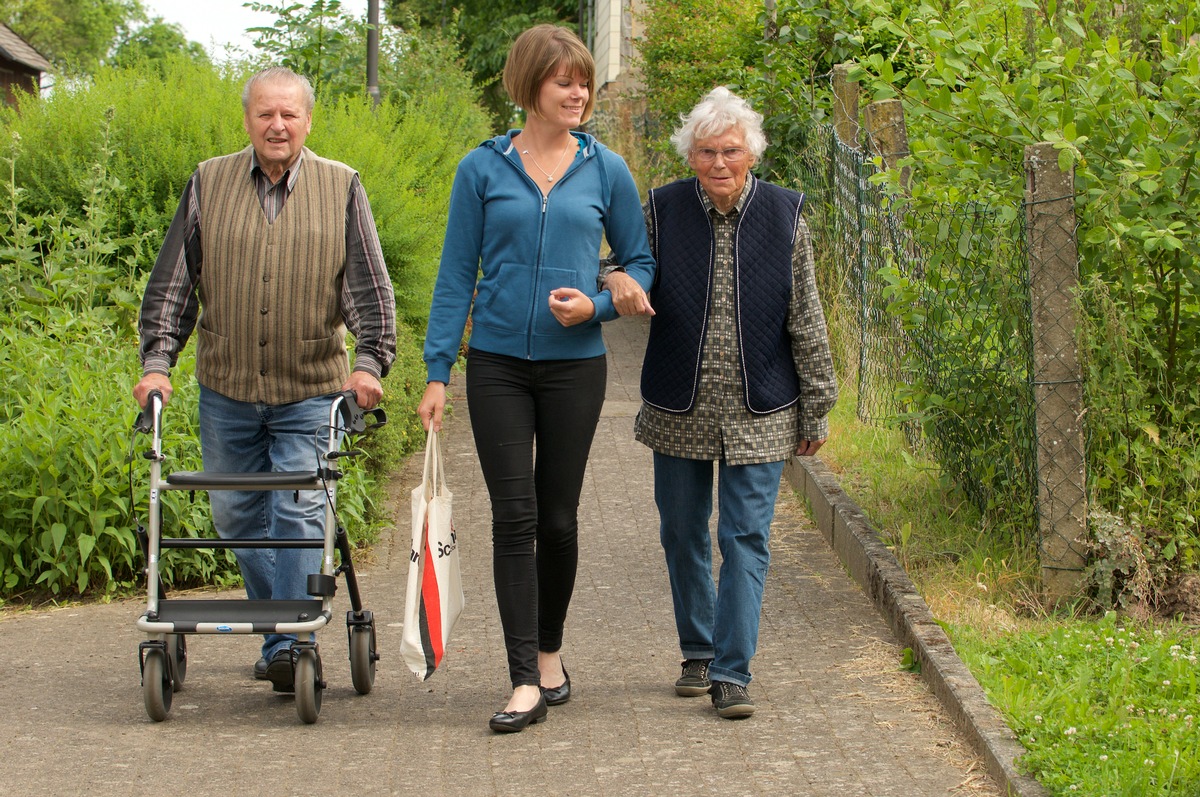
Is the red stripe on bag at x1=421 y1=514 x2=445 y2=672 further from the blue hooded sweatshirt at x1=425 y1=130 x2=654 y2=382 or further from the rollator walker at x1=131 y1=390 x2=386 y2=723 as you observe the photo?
the blue hooded sweatshirt at x1=425 y1=130 x2=654 y2=382

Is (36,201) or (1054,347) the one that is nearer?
(1054,347)

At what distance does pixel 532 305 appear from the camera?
4.52 meters

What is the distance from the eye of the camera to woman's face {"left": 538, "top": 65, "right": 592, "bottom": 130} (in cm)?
446

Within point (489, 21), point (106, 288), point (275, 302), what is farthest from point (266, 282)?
point (489, 21)

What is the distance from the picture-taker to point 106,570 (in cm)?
609

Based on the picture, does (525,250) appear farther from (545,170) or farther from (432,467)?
(432,467)

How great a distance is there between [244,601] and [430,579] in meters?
0.64

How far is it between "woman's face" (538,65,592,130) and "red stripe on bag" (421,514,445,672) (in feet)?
4.39

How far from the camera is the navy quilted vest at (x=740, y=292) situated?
4.68m

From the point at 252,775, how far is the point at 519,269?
1.69 meters

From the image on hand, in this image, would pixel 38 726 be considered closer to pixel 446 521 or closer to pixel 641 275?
pixel 446 521

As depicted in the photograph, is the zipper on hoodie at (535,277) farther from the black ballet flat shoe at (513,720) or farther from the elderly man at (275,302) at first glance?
the black ballet flat shoe at (513,720)

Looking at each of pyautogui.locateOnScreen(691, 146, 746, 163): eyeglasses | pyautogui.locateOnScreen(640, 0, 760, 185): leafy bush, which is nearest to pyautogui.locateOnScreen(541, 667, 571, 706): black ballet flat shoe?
pyautogui.locateOnScreen(691, 146, 746, 163): eyeglasses

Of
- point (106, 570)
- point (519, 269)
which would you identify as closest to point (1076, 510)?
point (519, 269)
